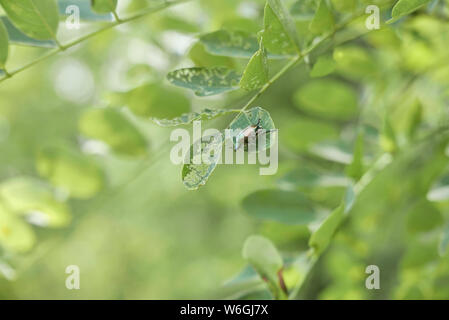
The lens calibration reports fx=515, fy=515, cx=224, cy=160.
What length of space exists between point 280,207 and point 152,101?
0.24 meters

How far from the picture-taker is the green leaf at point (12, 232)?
78 centimetres

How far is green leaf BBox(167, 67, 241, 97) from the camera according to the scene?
1.68 feet

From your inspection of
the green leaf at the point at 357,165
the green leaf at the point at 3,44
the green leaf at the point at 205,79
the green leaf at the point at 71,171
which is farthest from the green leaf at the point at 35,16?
the green leaf at the point at 357,165

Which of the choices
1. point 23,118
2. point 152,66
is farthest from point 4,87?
point 152,66

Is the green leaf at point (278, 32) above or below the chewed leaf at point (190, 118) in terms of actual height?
above

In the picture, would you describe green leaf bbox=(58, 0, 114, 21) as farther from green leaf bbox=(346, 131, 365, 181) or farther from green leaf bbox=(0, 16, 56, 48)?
green leaf bbox=(346, 131, 365, 181)

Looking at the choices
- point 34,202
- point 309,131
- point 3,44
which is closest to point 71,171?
point 34,202

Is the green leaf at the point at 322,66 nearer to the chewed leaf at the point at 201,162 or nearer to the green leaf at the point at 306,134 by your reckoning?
the chewed leaf at the point at 201,162

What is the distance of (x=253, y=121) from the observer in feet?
1.44

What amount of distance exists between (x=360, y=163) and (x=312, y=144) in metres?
0.26

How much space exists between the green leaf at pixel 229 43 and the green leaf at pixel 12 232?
0.42 m

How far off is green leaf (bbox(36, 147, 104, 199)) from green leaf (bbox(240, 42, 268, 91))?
435 millimetres

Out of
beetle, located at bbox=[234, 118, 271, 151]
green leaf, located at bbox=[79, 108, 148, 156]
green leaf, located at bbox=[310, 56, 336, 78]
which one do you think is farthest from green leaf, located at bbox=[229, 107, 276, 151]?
green leaf, located at bbox=[79, 108, 148, 156]

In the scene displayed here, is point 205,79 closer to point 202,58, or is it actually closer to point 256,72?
point 256,72
